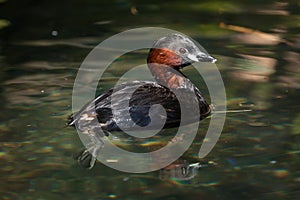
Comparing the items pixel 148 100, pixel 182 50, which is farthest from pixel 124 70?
pixel 148 100

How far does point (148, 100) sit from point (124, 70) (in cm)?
168

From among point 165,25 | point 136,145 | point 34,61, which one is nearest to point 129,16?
point 165,25

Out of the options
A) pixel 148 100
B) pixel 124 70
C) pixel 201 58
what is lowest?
pixel 124 70

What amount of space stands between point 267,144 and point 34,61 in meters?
3.56

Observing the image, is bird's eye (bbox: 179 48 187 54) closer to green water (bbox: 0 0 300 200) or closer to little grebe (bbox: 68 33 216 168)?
little grebe (bbox: 68 33 216 168)

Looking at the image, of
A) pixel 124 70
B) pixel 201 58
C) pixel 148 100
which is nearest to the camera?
pixel 148 100

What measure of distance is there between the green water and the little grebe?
0.16 meters

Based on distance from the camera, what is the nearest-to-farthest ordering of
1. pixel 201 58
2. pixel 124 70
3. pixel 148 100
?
1. pixel 148 100
2. pixel 201 58
3. pixel 124 70

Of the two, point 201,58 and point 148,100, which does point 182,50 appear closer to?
point 201,58

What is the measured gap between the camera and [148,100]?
6.50 meters

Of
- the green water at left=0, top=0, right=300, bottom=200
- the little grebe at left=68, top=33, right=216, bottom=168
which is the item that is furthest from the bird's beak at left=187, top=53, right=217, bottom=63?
the green water at left=0, top=0, right=300, bottom=200

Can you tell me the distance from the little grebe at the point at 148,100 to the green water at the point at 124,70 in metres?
0.16

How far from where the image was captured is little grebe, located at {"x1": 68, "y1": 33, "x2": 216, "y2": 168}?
6316mm

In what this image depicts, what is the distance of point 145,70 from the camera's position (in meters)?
8.02
